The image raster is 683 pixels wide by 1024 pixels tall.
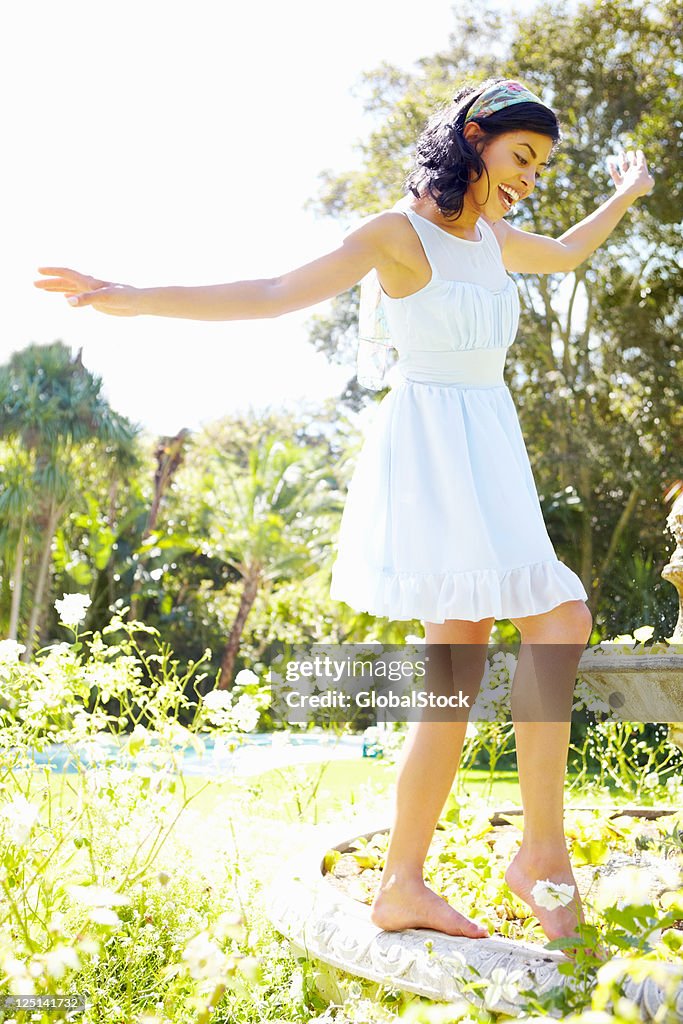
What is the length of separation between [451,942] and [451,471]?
848 millimetres

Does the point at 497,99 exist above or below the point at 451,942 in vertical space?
above

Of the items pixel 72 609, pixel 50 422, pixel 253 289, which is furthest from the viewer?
pixel 50 422

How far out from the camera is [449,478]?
69.1 inches

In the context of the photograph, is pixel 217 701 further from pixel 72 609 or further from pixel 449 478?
pixel 449 478

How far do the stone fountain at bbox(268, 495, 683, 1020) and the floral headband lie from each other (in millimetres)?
985

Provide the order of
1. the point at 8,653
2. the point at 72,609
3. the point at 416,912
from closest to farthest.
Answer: the point at 416,912 < the point at 8,653 < the point at 72,609

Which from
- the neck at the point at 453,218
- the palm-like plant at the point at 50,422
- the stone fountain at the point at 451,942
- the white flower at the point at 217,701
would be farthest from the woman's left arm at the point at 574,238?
the palm-like plant at the point at 50,422

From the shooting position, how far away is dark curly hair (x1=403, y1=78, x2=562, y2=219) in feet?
6.00

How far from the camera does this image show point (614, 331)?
34.6 ft

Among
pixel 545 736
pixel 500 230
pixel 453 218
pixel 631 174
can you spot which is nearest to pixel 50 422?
pixel 631 174

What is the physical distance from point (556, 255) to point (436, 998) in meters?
1.67

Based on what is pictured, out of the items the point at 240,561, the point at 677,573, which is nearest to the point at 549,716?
the point at 677,573

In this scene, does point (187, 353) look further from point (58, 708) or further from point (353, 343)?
point (58, 708)

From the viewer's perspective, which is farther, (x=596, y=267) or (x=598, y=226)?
(x=596, y=267)
